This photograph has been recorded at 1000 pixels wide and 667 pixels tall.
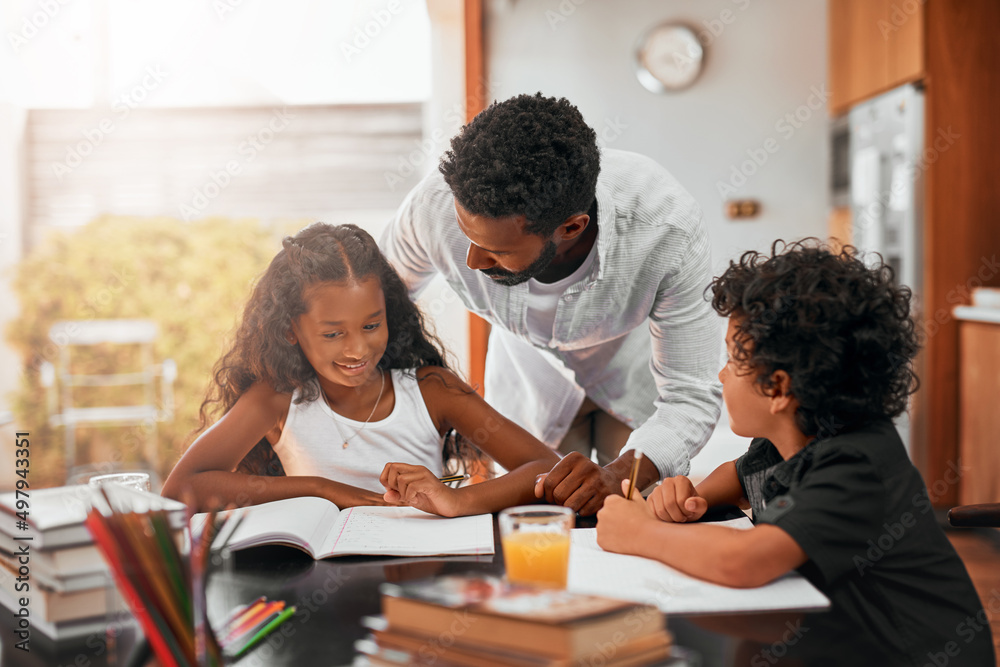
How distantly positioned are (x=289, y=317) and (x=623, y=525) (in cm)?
73

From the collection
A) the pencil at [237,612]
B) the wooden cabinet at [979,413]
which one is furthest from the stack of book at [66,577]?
the wooden cabinet at [979,413]

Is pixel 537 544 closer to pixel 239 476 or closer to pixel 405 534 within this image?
pixel 405 534

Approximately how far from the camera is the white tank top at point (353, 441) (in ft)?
4.73

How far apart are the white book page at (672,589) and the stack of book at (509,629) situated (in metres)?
0.19

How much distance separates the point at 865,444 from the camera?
86 cm

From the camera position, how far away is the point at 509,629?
0.54 metres

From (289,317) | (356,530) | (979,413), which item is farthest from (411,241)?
(979,413)

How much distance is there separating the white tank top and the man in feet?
0.87

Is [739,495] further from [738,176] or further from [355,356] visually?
[738,176]

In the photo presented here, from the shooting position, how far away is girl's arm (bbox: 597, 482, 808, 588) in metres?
0.80

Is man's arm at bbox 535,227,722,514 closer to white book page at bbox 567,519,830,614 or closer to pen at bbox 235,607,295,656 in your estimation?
white book page at bbox 567,519,830,614

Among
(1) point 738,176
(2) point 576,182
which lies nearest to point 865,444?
(2) point 576,182

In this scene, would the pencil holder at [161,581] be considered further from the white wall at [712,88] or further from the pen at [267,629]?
the white wall at [712,88]

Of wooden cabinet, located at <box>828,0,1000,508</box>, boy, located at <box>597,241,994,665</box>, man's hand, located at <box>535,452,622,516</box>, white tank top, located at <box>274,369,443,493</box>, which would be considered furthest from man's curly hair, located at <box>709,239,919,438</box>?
wooden cabinet, located at <box>828,0,1000,508</box>
